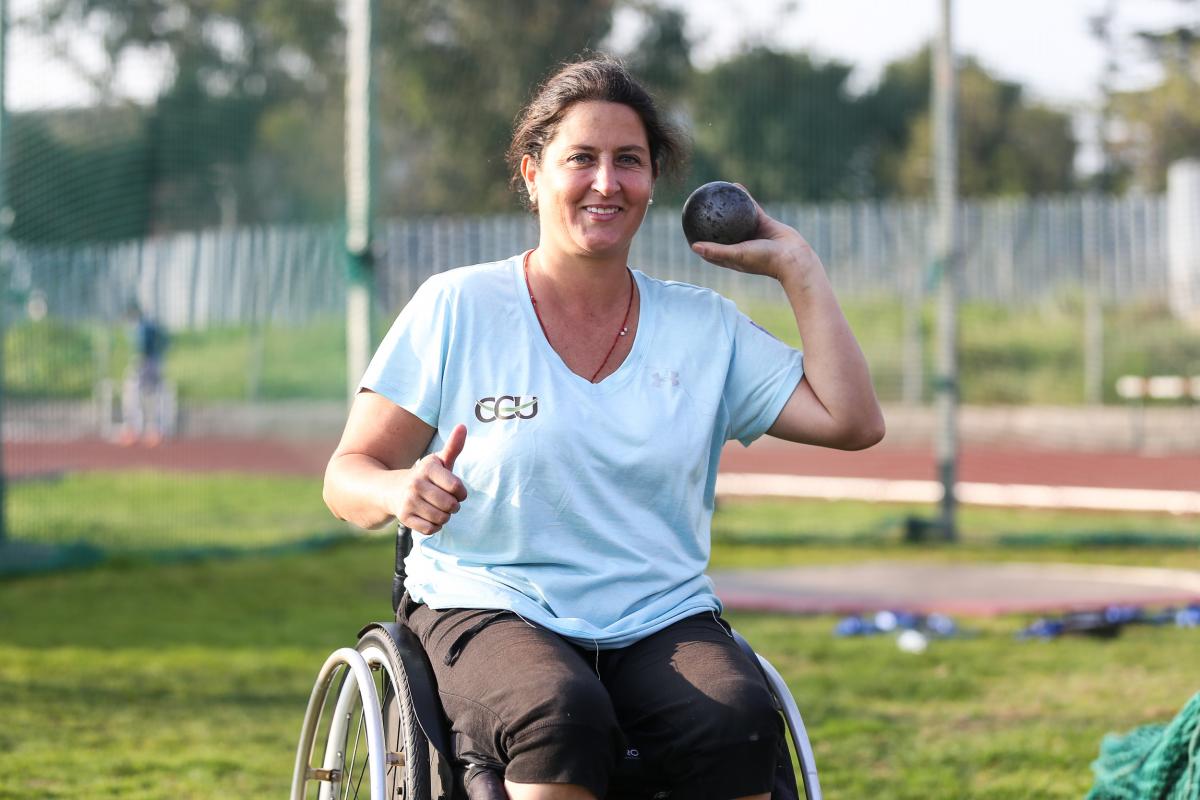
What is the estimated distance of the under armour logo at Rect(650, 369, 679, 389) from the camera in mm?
2924

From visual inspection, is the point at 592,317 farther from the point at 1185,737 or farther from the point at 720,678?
the point at 1185,737

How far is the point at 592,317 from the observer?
119 inches

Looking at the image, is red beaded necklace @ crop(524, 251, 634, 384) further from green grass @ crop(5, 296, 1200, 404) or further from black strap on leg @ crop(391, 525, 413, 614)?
green grass @ crop(5, 296, 1200, 404)

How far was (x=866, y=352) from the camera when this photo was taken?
11.7 meters

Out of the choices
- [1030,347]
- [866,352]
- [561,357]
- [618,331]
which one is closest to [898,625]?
[618,331]

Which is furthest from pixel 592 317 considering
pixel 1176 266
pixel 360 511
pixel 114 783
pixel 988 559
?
pixel 1176 266

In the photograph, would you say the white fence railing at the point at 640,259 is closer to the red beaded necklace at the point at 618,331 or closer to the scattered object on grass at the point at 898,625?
the scattered object on grass at the point at 898,625

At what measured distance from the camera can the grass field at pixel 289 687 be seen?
4.57 metres

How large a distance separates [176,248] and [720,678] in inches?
284

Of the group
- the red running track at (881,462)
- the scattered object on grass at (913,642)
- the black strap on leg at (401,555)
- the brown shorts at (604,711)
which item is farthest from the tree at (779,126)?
the brown shorts at (604,711)

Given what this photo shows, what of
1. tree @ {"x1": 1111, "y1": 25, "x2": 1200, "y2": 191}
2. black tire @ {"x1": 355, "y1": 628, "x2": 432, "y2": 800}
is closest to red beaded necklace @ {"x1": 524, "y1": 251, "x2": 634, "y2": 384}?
black tire @ {"x1": 355, "y1": 628, "x2": 432, "y2": 800}

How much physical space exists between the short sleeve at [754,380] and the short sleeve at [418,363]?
537 mm

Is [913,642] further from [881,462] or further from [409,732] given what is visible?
[881,462]

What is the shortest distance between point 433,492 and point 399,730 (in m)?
0.53
